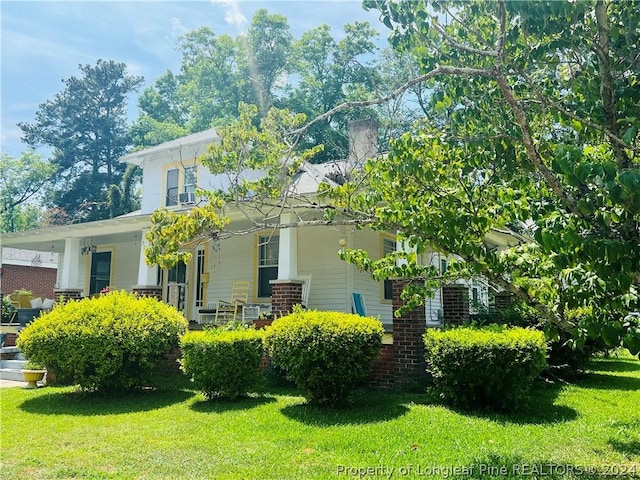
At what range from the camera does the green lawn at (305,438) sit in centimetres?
461

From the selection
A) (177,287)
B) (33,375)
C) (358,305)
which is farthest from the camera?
(177,287)

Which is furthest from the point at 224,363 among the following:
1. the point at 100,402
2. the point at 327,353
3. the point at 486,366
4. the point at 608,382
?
the point at 608,382

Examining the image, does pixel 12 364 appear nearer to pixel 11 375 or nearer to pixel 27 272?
pixel 11 375

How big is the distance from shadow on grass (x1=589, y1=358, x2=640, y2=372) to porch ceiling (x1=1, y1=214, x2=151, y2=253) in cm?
1133

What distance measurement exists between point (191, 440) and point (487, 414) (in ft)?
12.5

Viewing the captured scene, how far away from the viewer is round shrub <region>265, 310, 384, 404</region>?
269 inches

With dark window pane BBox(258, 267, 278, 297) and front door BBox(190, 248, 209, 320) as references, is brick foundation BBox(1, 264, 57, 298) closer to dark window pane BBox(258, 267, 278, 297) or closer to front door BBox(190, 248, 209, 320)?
front door BBox(190, 248, 209, 320)

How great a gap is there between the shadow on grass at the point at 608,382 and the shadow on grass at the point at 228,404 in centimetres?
597

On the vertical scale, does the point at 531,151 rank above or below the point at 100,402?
above

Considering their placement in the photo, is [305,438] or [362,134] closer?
[305,438]

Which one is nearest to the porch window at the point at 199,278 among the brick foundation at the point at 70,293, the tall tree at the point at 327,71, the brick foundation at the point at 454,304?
the brick foundation at the point at 70,293

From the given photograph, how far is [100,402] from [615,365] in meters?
12.0

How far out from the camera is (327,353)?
6.82 meters

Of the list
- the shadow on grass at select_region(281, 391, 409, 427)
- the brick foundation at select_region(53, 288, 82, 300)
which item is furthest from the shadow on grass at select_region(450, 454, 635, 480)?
the brick foundation at select_region(53, 288, 82, 300)
